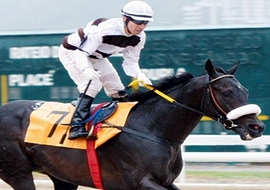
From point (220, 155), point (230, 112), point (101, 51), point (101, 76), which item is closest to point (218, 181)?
point (220, 155)

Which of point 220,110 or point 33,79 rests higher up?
point 220,110

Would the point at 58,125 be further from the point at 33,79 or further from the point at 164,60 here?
the point at 33,79

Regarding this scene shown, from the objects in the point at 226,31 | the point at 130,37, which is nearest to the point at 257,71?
the point at 226,31

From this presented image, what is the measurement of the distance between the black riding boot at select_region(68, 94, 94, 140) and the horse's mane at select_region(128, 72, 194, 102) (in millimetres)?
378

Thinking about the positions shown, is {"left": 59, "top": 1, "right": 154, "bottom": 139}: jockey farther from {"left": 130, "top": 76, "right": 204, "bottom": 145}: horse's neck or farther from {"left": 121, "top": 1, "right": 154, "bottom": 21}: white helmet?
{"left": 130, "top": 76, "right": 204, "bottom": 145}: horse's neck

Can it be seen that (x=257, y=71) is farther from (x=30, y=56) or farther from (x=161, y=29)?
(x=30, y=56)

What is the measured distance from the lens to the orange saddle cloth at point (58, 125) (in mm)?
6070

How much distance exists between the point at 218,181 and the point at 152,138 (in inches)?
129

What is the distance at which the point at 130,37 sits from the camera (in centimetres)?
620

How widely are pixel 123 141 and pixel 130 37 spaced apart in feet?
2.80

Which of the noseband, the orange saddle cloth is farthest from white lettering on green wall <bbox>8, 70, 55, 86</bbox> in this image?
the noseband

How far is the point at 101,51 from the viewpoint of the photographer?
20.5ft

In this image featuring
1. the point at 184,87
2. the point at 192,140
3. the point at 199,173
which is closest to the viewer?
the point at 184,87

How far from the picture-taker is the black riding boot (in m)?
6.12
